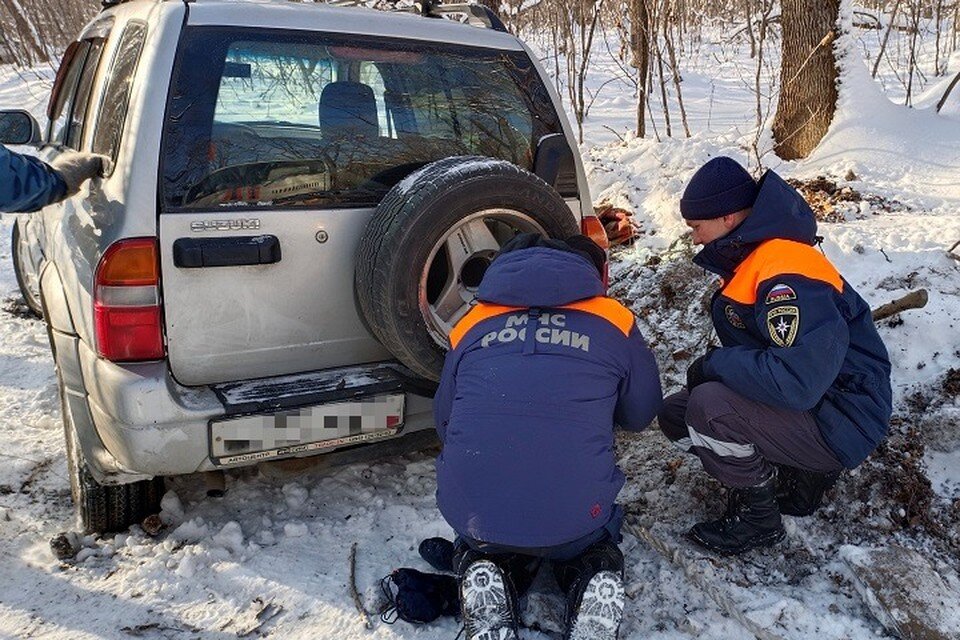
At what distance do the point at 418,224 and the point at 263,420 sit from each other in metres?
0.83

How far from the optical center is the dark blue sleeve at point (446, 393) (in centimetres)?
243

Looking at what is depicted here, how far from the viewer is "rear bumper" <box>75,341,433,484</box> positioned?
2.39 metres

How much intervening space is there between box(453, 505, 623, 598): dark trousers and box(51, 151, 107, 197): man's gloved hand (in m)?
1.77

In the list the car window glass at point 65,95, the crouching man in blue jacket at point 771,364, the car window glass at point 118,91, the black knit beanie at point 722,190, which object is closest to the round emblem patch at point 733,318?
the crouching man in blue jacket at point 771,364

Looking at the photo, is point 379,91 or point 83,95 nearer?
point 379,91

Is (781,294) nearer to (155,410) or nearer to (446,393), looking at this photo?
(446,393)

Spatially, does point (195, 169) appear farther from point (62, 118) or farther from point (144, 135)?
point (62, 118)

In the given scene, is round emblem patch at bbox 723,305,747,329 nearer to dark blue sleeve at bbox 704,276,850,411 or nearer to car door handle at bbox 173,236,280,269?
dark blue sleeve at bbox 704,276,850,411

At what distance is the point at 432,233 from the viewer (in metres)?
2.61

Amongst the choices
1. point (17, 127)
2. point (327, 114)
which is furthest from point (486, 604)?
point (17, 127)

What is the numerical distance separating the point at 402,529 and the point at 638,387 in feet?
3.71

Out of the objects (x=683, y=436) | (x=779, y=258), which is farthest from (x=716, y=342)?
(x=779, y=258)

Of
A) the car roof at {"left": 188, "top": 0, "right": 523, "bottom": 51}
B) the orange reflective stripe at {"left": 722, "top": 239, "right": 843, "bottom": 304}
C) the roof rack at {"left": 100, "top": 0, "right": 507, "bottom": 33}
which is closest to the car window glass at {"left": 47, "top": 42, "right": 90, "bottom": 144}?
the roof rack at {"left": 100, "top": 0, "right": 507, "bottom": 33}

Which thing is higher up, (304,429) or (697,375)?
(697,375)
